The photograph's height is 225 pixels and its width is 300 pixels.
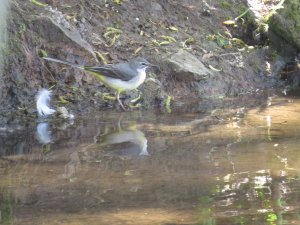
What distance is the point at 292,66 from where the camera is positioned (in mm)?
11938

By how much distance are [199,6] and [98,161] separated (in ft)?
21.0

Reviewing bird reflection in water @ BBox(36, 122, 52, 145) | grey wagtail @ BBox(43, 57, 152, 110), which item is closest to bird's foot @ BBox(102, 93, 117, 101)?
grey wagtail @ BBox(43, 57, 152, 110)

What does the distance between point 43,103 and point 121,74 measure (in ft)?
A: 3.78

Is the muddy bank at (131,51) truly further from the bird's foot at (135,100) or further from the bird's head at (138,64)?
the bird's head at (138,64)

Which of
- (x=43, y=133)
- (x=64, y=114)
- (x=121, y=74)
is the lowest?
(x=43, y=133)

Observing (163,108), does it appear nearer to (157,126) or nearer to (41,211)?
(157,126)

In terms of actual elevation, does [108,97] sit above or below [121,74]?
below

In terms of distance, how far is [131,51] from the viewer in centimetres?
1055

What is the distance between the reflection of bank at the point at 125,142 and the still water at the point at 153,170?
1 centimetres

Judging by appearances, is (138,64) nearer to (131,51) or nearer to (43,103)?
(131,51)

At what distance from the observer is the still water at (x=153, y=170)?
199 inches

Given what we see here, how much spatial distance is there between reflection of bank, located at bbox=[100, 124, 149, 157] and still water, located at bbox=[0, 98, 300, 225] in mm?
11

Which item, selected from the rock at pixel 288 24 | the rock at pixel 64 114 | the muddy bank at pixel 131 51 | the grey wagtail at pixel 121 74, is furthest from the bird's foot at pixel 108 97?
the rock at pixel 288 24

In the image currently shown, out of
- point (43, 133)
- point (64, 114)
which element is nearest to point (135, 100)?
point (64, 114)
